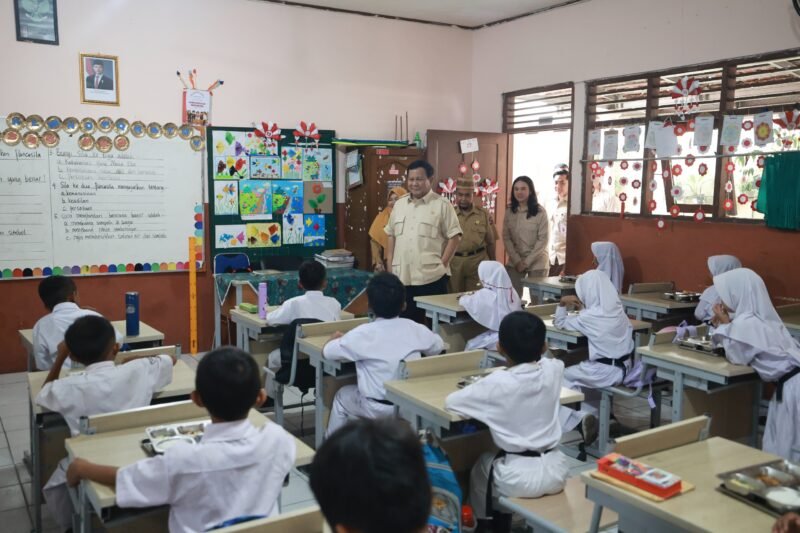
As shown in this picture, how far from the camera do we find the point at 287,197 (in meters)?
6.77

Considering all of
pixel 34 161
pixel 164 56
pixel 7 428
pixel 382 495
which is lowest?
pixel 7 428

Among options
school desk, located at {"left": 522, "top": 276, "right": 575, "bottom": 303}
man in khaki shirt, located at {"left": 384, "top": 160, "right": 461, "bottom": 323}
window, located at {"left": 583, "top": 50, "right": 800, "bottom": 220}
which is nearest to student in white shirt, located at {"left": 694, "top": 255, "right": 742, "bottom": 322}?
window, located at {"left": 583, "top": 50, "right": 800, "bottom": 220}

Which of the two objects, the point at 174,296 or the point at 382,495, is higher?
the point at 382,495

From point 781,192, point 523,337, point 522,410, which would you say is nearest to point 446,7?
point 781,192

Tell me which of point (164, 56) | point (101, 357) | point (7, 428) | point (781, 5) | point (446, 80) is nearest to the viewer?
point (101, 357)

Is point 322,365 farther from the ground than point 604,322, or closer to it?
closer to it

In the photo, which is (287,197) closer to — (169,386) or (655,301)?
(655,301)

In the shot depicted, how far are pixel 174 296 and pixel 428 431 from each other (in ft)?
14.2

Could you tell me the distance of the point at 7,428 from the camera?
4492 mm

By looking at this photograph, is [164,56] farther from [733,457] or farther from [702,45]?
[733,457]

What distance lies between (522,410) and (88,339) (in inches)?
62.7

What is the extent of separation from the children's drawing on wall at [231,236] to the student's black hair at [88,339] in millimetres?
3935

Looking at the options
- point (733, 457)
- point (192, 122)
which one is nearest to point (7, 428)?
point (192, 122)

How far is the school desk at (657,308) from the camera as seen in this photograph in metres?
5.01
